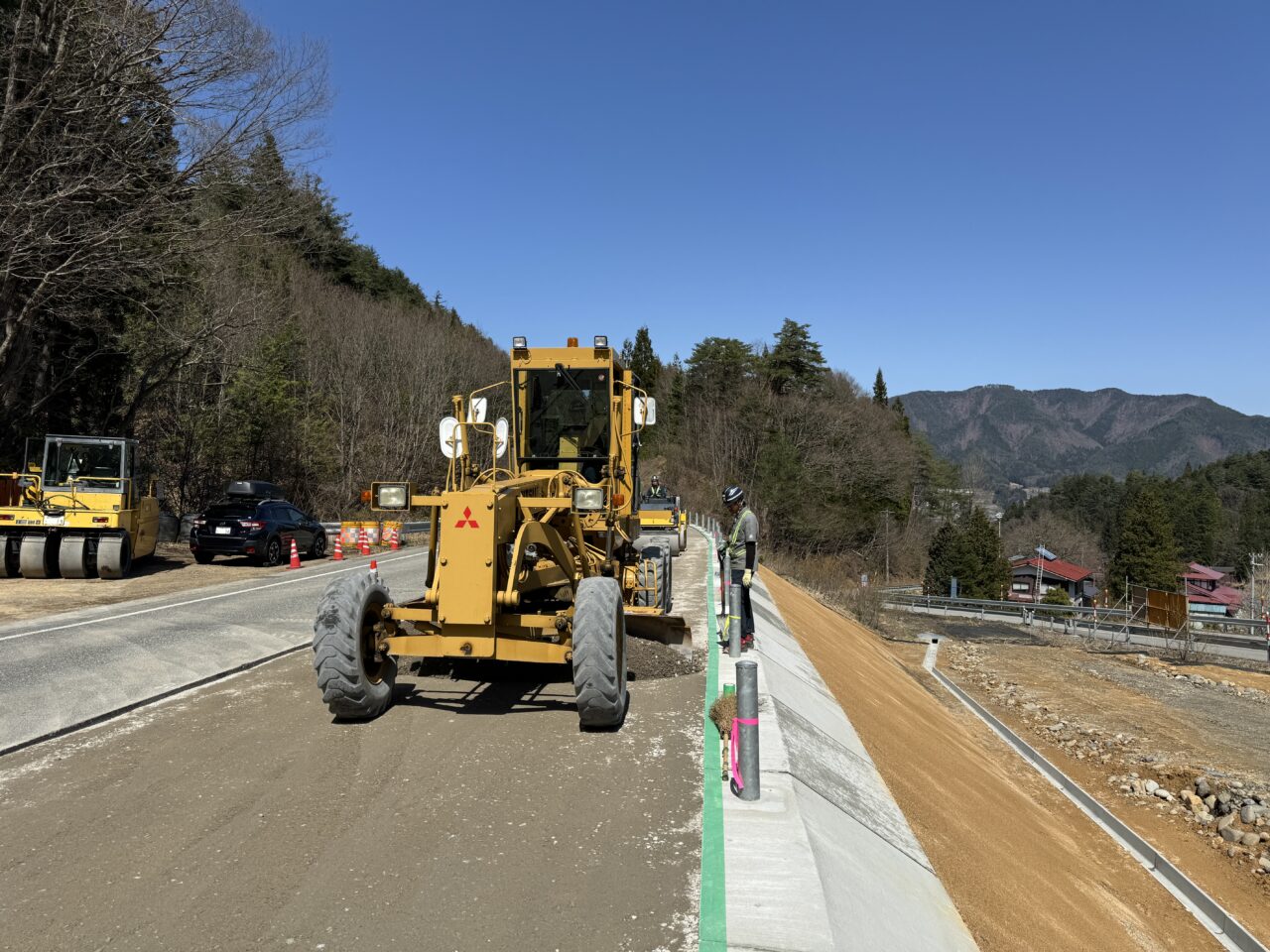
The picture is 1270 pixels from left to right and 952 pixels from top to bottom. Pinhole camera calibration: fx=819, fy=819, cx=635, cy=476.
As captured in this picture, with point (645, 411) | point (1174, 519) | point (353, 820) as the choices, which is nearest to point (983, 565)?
point (1174, 519)

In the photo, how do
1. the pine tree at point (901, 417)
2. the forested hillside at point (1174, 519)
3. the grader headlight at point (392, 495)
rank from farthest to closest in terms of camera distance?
the pine tree at point (901, 417)
the forested hillside at point (1174, 519)
the grader headlight at point (392, 495)

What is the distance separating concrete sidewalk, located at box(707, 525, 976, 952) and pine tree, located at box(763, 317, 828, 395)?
5987cm

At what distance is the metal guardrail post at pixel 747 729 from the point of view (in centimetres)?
462

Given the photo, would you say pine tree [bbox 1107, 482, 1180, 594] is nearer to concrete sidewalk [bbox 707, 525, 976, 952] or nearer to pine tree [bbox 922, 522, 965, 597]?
pine tree [bbox 922, 522, 965, 597]

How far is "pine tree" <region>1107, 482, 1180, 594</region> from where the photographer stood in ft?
245

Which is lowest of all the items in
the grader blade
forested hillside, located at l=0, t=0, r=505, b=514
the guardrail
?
the guardrail

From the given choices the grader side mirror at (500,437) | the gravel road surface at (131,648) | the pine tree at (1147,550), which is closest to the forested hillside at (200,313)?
the gravel road surface at (131,648)

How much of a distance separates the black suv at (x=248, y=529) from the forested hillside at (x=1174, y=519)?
78298 millimetres

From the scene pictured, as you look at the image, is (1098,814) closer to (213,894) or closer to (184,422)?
(213,894)

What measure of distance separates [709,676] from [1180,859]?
6480 millimetres

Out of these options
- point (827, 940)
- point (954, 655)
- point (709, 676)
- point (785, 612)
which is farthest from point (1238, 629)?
point (827, 940)

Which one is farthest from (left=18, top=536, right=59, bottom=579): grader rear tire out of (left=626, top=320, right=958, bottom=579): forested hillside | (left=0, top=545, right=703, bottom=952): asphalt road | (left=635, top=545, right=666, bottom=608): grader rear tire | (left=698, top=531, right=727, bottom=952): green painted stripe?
(left=626, top=320, right=958, bottom=579): forested hillside

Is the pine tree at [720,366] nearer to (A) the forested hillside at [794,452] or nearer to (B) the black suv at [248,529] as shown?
(A) the forested hillside at [794,452]

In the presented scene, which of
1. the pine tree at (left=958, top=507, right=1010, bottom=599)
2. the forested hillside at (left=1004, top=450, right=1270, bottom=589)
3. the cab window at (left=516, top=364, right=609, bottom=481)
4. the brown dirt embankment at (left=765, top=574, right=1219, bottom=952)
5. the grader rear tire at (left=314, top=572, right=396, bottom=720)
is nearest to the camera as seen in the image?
the brown dirt embankment at (left=765, top=574, right=1219, bottom=952)
